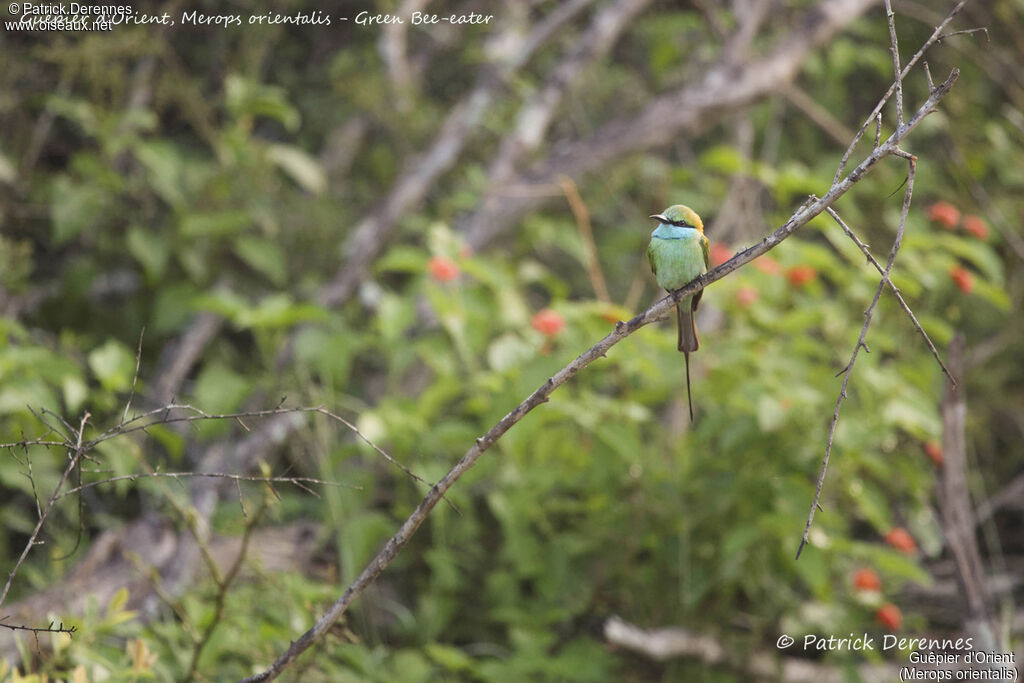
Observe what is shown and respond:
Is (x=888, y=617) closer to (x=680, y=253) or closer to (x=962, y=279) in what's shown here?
(x=962, y=279)

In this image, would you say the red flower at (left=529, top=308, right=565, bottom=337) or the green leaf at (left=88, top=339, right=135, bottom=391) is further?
the red flower at (left=529, top=308, right=565, bottom=337)

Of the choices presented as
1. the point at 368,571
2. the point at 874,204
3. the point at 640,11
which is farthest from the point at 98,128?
the point at 874,204

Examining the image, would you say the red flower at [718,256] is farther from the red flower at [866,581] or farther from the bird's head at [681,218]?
the bird's head at [681,218]

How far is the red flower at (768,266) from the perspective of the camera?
11.6ft

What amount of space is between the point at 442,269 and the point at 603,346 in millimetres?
1817

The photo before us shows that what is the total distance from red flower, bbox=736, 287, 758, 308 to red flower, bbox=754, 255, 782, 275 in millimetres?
91

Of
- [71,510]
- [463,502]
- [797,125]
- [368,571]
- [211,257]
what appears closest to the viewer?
[368,571]

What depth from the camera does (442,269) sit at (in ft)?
11.0

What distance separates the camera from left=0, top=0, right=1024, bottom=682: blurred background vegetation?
10.3 ft

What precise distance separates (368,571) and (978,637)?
2160mm

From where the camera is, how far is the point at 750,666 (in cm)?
334

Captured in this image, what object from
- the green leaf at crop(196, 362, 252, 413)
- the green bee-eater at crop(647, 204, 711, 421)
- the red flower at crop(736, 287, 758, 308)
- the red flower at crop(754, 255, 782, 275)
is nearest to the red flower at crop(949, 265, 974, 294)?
the red flower at crop(754, 255, 782, 275)

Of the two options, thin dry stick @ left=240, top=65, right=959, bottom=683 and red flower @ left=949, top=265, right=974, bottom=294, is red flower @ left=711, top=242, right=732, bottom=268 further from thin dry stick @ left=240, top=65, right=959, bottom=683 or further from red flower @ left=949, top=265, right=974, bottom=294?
thin dry stick @ left=240, top=65, right=959, bottom=683

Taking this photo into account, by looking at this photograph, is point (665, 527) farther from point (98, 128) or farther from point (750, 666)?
point (98, 128)
